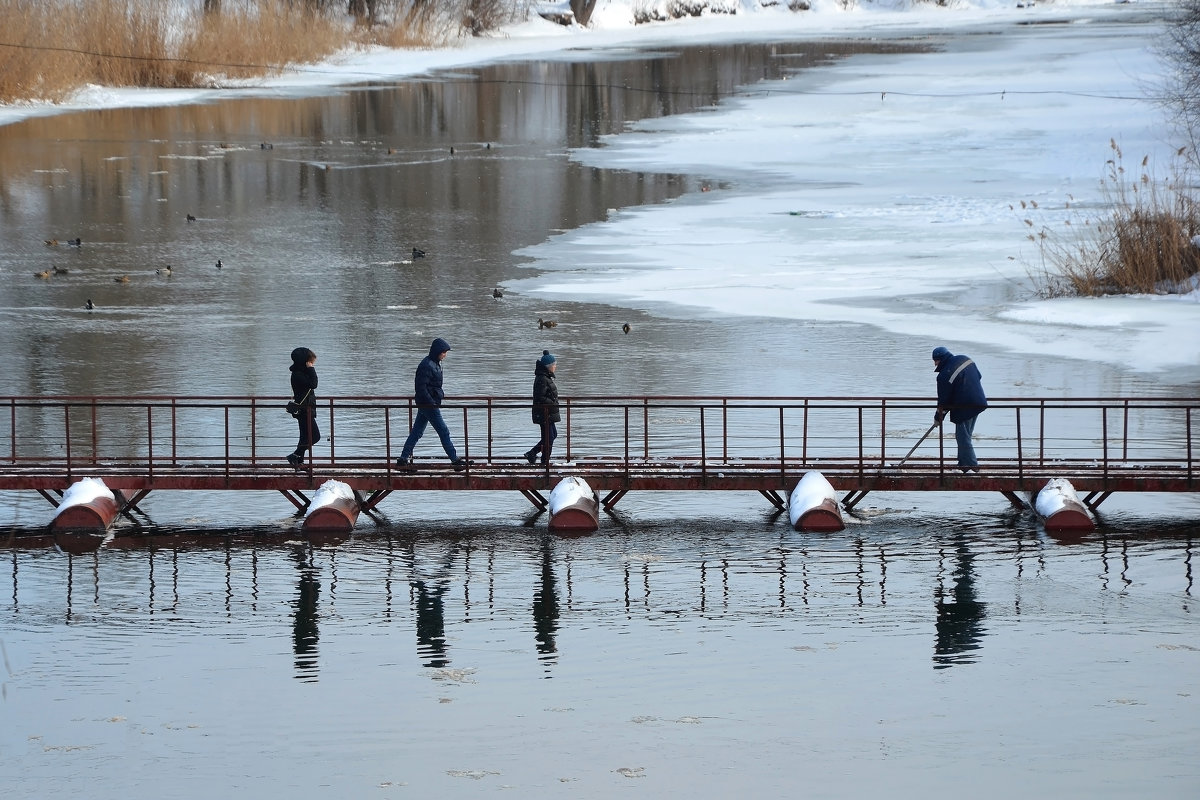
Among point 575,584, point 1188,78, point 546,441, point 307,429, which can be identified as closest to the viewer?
point 575,584

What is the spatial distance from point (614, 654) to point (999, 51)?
213ft

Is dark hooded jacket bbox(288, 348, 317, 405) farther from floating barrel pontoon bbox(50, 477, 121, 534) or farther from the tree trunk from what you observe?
the tree trunk

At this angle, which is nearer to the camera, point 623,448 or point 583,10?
point 623,448

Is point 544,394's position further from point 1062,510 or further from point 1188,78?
point 1188,78

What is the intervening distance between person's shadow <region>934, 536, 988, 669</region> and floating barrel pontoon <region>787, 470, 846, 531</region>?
3.90ft

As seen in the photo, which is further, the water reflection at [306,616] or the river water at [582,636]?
the water reflection at [306,616]

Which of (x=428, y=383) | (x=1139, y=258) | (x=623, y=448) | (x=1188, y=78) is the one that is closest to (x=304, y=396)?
(x=428, y=383)

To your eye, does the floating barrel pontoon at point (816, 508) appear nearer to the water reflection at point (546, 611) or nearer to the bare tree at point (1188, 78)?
the water reflection at point (546, 611)

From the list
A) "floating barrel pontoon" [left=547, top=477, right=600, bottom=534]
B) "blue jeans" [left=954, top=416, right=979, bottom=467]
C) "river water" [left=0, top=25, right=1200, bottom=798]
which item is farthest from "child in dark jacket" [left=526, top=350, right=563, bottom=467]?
"blue jeans" [left=954, top=416, right=979, bottom=467]

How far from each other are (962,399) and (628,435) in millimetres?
3372

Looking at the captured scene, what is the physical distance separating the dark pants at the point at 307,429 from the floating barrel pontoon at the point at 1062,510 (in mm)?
6574

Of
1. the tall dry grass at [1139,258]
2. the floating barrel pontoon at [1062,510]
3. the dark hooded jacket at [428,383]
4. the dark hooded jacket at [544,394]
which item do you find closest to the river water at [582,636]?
the floating barrel pontoon at [1062,510]

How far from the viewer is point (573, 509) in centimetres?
1370

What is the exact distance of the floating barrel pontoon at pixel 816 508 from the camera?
13.7m
